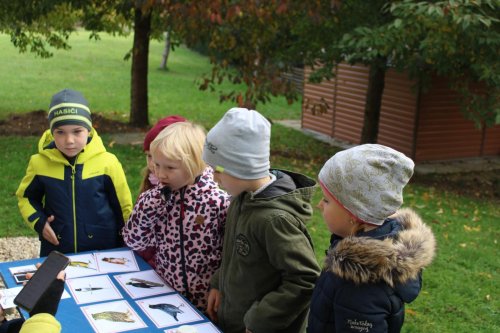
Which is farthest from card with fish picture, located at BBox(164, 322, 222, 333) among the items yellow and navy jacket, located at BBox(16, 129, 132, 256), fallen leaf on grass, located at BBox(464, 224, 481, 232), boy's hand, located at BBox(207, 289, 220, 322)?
fallen leaf on grass, located at BBox(464, 224, 481, 232)

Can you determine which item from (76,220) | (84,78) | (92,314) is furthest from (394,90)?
(84,78)

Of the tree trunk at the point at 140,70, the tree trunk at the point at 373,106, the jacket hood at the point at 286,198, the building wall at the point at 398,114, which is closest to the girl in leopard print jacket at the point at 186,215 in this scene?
the jacket hood at the point at 286,198

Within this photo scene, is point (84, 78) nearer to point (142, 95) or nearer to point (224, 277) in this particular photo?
point (142, 95)

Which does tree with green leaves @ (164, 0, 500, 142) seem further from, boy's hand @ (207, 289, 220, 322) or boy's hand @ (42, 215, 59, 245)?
boy's hand @ (207, 289, 220, 322)

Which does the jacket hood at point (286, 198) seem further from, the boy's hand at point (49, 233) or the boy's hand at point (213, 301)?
the boy's hand at point (49, 233)

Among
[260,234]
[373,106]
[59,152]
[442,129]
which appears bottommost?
[442,129]

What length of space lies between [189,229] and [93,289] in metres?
0.56

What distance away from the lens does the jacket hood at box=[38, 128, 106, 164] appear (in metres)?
3.55

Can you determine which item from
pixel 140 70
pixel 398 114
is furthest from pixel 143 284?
pixel 398 114

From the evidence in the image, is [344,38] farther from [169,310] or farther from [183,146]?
[169,310]

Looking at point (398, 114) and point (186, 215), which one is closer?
point (186, 215)

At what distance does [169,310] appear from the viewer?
108 inches

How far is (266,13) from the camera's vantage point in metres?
8.45

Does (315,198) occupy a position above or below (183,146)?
below
